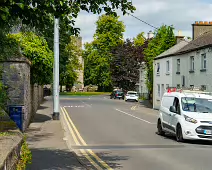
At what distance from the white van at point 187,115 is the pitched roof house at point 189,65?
13.3 metres

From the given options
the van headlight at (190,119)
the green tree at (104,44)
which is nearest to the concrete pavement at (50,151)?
the van headlight at (190,119)

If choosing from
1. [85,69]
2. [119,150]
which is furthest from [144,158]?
[85,69]

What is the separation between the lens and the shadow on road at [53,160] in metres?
9.98

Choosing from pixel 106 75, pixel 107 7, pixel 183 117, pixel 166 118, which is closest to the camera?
pixel 107 7

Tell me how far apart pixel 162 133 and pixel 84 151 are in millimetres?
6476

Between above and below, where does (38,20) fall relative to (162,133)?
above

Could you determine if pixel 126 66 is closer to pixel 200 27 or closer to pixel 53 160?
pixel 200 27

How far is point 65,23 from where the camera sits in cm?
832

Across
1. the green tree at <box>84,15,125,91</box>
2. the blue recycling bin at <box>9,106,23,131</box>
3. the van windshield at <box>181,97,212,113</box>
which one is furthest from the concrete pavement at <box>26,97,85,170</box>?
the green tree at <box>84,15,125,91</box>

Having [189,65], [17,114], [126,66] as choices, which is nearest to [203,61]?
[189,65]

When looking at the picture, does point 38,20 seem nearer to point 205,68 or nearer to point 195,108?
point 195,108

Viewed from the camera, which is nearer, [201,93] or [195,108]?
[195,108]

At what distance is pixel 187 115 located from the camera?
53.0 ft

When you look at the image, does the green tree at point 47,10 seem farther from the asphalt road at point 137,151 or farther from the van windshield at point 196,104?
the van windshield at point 196,104
